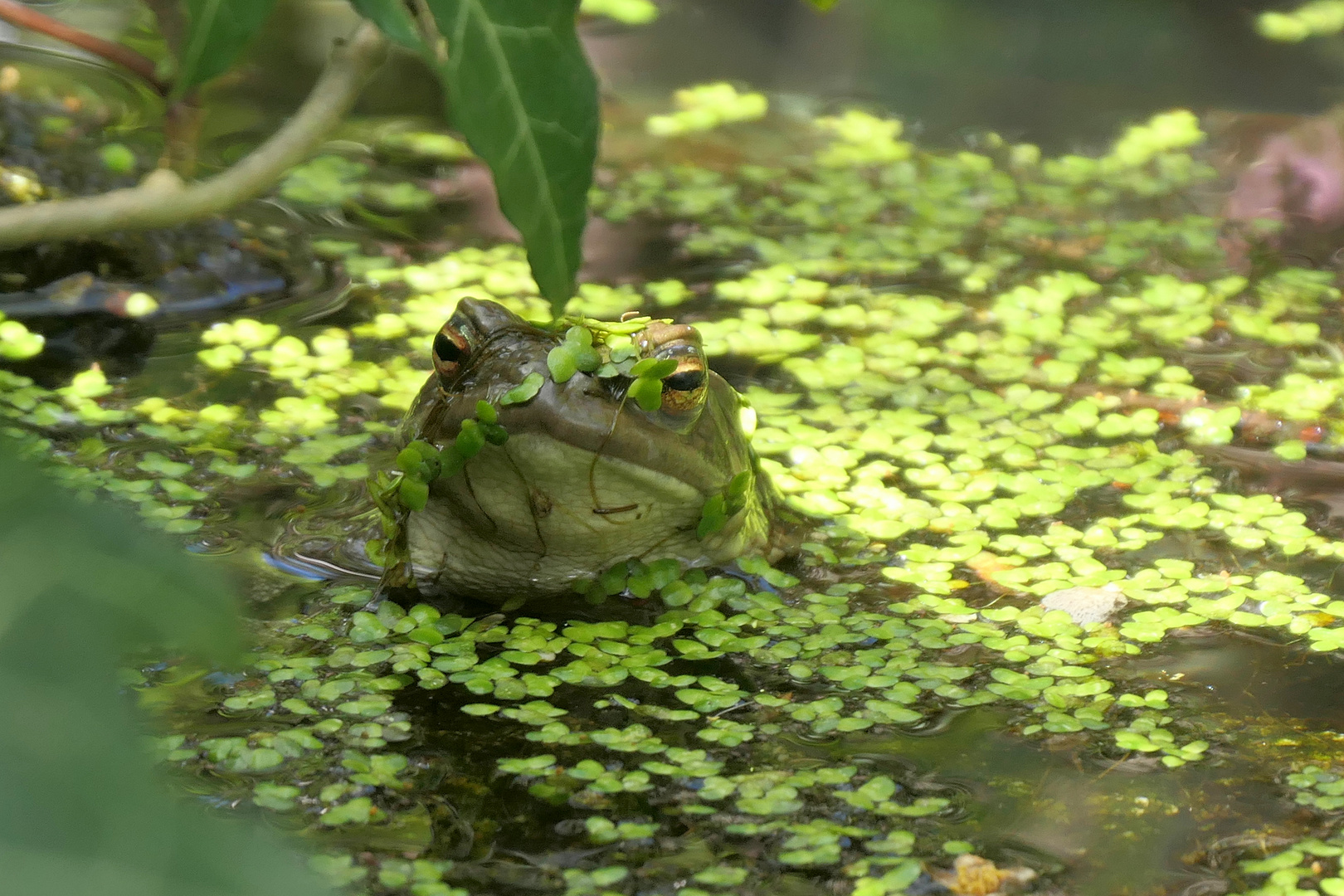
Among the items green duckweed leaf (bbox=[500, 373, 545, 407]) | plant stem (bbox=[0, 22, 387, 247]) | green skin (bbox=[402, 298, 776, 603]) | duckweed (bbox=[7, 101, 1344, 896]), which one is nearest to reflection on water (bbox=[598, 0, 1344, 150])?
duckweed (bbox=[7, 101, 1344, 896])

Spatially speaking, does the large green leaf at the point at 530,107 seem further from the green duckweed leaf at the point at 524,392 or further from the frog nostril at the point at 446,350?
the frog nostril at the point at 446,350

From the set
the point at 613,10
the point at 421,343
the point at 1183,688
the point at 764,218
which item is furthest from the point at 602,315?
the point at 613,10

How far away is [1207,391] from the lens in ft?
11.9

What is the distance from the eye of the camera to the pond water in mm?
1966

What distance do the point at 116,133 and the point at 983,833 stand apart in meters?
3.59

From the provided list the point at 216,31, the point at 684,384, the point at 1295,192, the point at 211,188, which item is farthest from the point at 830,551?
the point at 1295,192

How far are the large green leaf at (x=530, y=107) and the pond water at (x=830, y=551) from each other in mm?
953

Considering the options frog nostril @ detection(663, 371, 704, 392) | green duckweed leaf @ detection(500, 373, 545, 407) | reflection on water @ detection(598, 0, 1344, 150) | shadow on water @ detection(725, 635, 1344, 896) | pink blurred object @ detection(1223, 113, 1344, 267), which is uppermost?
reflection on water @ detection(598, 0, 1344, 150)

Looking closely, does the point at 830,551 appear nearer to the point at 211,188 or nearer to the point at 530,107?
the point at 211,188

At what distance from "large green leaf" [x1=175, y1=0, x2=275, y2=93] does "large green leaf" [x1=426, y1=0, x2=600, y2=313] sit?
0.61 ft

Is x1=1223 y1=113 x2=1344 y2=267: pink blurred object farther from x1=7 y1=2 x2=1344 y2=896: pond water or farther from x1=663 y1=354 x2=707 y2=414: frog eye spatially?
x1=663 y1=354 x2=707 y2=414: frog eye

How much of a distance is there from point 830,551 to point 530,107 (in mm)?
1760

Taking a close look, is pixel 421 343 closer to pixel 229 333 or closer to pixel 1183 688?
pixel 229 333

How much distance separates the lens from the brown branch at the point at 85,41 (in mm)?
2375
